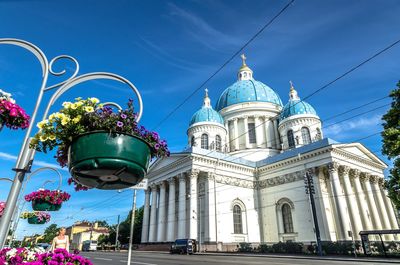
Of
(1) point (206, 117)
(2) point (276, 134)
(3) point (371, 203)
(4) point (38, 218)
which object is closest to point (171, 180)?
(1) point (206, 117)

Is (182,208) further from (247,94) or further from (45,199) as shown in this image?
(45,199)

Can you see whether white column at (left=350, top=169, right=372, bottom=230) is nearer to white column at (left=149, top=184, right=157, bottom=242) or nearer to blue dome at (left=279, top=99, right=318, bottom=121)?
blue dome at (left=279, top=99, right=318, bottom=121)

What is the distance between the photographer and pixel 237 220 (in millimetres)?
37500

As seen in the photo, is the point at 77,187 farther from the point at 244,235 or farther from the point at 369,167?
the point at 369,167

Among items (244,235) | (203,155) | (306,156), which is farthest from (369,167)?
(203,155)

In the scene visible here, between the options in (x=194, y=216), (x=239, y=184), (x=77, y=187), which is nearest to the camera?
(x=77, y=187)

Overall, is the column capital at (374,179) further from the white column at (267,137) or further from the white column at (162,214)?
the white column at (162,214)

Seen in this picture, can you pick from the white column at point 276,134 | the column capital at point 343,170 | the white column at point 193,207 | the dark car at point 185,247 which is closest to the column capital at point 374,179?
the column capital at point 343,170

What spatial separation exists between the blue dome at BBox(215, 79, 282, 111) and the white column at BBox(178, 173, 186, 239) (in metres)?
20.5

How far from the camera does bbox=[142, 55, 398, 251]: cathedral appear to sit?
108ft

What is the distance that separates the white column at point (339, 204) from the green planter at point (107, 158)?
32.8 m

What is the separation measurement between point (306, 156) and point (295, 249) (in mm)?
11501

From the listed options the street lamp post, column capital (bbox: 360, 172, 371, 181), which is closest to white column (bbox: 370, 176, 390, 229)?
column capital (bbox: 360, 172, 371, 181)

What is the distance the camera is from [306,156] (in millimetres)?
35281
